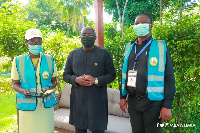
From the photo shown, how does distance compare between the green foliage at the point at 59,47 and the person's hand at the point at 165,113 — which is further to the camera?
the green foliage at the point at 59,47

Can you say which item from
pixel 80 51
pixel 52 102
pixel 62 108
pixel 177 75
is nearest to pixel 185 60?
pixel 177 75

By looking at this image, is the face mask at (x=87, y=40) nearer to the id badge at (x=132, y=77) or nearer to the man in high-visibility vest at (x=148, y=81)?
the man in high-visibility vest at (x=148, y=81)

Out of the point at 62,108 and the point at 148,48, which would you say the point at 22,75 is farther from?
the point at 62,108

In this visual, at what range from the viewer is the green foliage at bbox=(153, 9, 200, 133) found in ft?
10.1

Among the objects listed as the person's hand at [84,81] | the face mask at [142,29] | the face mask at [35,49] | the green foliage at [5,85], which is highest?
the face mask at [142,29]

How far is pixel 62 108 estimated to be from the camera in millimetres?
4574

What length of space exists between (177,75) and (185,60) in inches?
10.7

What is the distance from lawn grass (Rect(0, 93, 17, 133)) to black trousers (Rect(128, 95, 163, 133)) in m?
3.13

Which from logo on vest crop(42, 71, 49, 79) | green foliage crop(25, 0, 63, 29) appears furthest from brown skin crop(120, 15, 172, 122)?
green foliage crop(25, 0, 63, 29)

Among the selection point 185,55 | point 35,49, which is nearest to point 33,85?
point 35,49

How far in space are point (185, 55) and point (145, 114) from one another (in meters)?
1.40

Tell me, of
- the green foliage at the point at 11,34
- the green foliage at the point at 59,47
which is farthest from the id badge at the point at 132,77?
the green foliage at the point at 59,47

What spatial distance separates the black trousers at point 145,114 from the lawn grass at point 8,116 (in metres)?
3.13

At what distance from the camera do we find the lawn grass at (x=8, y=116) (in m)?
4.85
